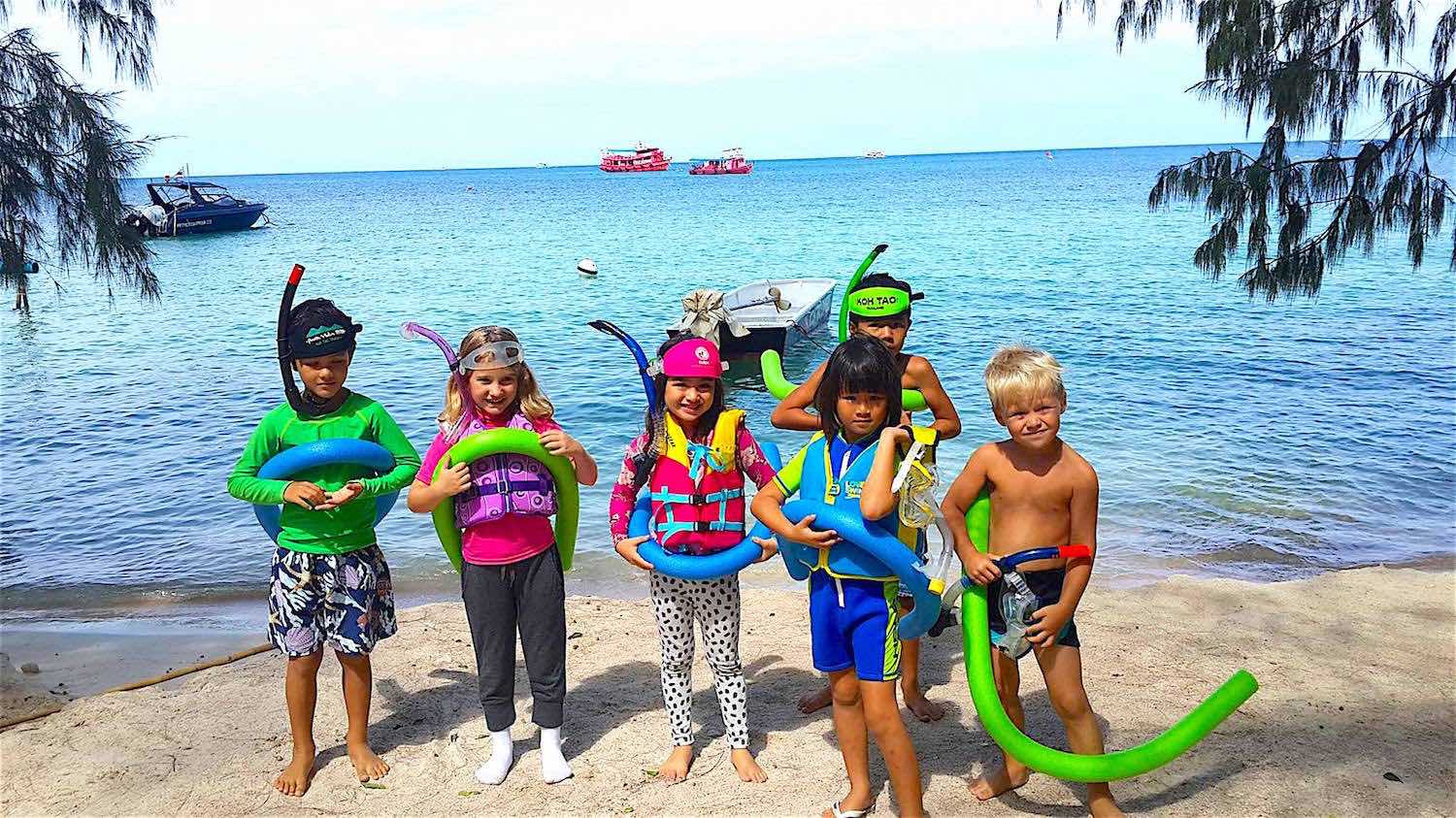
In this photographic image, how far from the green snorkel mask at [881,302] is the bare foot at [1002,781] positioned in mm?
1932

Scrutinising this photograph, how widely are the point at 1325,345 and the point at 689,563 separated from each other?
1830 cm

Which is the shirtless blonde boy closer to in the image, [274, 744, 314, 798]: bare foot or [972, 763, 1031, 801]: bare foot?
[972, 763, 1031, 801]: bare foot

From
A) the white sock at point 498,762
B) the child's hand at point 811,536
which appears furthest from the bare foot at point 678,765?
the child's hand at point 811,536

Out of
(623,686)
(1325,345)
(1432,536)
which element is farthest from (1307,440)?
(623,686)

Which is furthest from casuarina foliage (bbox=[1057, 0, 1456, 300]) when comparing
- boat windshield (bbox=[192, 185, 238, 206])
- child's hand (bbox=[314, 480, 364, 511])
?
boat windshield (bbox=[192, 185, 238, 206])

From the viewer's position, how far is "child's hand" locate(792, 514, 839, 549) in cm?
367

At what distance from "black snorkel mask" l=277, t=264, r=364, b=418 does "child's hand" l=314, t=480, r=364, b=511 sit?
368 millimetres

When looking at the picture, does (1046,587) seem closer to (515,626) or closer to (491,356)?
(515,626)

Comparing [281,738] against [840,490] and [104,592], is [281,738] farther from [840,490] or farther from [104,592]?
[104,592]

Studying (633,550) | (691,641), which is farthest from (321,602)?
(691,641)

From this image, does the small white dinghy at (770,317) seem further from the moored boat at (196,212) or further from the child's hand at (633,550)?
the moored boat at (196,212)

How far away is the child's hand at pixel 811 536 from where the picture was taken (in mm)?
3666

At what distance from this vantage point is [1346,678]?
203 inches

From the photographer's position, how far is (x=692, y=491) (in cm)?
413
